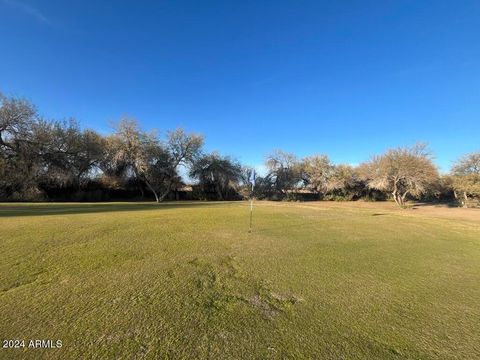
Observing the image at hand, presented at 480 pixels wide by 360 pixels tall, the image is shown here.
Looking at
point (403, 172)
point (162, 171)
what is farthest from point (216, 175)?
point (403, 172)

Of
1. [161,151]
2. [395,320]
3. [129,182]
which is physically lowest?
[395,320]

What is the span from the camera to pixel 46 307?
2.99 m

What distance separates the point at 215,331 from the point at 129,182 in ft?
105

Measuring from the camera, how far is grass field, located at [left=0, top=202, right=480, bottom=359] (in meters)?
2.49

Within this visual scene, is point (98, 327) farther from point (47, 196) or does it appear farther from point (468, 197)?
point (468, 197)

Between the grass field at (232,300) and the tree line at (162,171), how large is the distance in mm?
12603

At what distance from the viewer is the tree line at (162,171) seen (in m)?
23.4

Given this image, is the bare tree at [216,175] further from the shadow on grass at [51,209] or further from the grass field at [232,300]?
the grass field at [232,300]

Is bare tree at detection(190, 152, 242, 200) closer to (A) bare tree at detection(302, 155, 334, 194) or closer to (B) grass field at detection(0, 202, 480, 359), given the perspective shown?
(A) bare tree at detection(302, 155, 334, 194)

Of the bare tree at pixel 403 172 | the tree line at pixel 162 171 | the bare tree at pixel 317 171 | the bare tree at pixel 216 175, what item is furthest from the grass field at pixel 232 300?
the bare tree at pixel 317 171

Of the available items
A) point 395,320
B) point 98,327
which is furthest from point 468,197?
point 98,327

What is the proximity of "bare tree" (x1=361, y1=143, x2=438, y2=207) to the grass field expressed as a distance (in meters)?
22.3

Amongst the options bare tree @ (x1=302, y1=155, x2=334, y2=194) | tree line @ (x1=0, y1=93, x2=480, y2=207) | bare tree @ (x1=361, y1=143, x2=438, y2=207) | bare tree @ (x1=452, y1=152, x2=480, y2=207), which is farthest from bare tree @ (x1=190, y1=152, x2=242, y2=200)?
bare tree @ (x1=452, y1=152, x2=480, y2=207)

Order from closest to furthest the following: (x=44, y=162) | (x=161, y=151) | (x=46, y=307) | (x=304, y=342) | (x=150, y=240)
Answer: (x=304, y=342) < (x=46, y=307) < (x=150, y=240) < (x=44, y=162) < (x=161, y=151)
